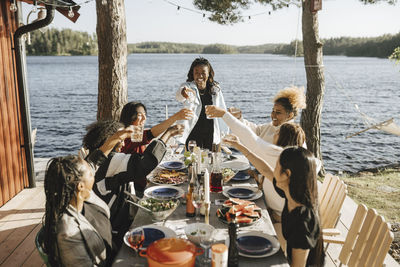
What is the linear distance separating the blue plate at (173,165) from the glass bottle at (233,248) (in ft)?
4.70

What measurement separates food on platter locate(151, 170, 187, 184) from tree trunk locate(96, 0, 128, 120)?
1644mm

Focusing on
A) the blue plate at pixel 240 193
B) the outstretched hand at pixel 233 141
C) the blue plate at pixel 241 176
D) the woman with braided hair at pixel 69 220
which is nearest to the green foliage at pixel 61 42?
the blue plate at pixel 241 176

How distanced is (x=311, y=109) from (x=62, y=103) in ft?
73.9

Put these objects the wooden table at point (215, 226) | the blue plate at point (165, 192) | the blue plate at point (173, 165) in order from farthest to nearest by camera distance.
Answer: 1. the blue plate at point (173, 165)
2. the blue plate at point (165, 192)
3. the wooden table at point (215, 226)

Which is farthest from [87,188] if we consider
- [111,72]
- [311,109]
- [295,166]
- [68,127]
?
[68,127]

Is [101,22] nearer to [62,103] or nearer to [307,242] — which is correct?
[307,242]

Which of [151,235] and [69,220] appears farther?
[151,235]

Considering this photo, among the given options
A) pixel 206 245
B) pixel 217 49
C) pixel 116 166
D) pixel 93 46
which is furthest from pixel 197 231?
pixel 93 46

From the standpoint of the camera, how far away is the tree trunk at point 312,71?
5129mm

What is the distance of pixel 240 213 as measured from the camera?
196cm

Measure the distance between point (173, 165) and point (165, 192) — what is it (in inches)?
25.4

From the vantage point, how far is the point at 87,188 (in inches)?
63.9

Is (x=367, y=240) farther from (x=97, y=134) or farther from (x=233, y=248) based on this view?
(x=97, y=134)

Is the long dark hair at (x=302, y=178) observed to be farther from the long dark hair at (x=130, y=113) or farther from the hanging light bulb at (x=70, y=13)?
the hanging light bulb at (x=70, y=13)
